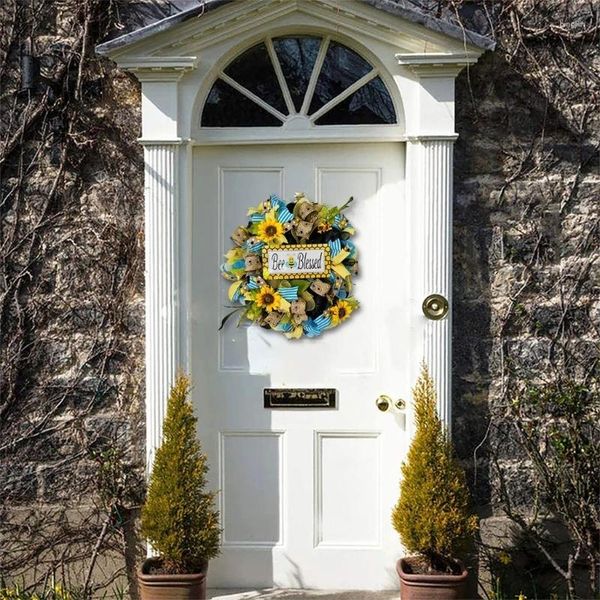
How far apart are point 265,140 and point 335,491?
2.00 m

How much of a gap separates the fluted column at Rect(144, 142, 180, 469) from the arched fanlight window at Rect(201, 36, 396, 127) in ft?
1.29

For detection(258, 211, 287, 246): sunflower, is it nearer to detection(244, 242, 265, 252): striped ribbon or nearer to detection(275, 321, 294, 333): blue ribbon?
detection(244, 242, 265, 252): striped ribbon

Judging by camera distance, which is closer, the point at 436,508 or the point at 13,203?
the point at 436,508

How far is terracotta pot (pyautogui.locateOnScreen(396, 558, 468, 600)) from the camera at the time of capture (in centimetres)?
427

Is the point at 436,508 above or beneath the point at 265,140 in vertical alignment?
beneath

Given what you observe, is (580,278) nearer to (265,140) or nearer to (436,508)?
(436,508)

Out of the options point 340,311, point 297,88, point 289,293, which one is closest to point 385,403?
point 340,311

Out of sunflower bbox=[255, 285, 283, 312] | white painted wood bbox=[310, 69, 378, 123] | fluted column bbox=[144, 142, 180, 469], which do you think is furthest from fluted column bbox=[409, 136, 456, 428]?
fluted column bbox=[144, 142, 180, 469]

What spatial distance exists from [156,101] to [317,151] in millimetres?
917

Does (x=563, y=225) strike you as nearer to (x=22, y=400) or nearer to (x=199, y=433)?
(x=199, y=433)

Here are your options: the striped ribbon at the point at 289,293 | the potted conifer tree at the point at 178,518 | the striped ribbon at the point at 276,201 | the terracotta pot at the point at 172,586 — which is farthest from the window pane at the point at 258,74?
the terracotta pot at the point at 172,586

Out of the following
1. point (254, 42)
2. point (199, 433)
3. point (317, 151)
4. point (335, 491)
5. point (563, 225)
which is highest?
point (254, 42)

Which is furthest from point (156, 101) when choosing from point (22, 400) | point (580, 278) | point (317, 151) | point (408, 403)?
point (580, 278)

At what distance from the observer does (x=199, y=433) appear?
15.8ft
